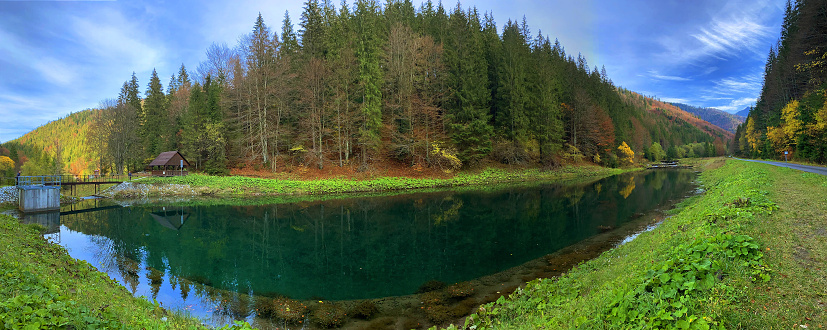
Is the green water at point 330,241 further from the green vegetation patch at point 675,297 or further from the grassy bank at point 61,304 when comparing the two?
the green vegetation patch at point 675,297

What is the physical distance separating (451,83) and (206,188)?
29.3m

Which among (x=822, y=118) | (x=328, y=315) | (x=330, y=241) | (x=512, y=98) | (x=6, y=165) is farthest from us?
(x=6, y=165)

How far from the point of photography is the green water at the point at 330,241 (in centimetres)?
1019

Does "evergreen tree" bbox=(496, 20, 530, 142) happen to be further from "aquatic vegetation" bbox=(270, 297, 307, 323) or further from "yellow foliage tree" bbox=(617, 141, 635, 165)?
"aquatic vegetation" bbox=(270, 297, 307, 323)

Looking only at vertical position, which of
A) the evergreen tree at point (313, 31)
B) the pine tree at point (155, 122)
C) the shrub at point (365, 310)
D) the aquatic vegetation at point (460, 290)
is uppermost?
the evergreen tree at point (313, 31)

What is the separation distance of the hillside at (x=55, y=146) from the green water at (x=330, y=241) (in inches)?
2461

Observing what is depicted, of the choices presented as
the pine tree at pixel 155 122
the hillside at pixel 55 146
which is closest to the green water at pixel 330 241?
the pine tree at pixel 155 122

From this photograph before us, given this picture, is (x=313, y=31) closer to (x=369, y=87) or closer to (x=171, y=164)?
(x=369, y=87)

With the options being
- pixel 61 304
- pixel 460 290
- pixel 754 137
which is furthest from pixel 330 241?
pixel 754 137

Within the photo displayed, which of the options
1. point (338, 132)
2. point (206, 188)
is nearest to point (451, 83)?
point (338, 132)

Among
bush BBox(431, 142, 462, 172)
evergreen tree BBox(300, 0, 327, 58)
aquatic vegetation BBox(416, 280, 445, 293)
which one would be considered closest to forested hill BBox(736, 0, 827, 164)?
bush BBox(431, 142, 462, 172)

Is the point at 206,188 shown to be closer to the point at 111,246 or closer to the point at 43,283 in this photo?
the point at 111,246

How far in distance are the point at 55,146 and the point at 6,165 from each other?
1112 centimetres

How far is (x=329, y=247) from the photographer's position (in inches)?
539
